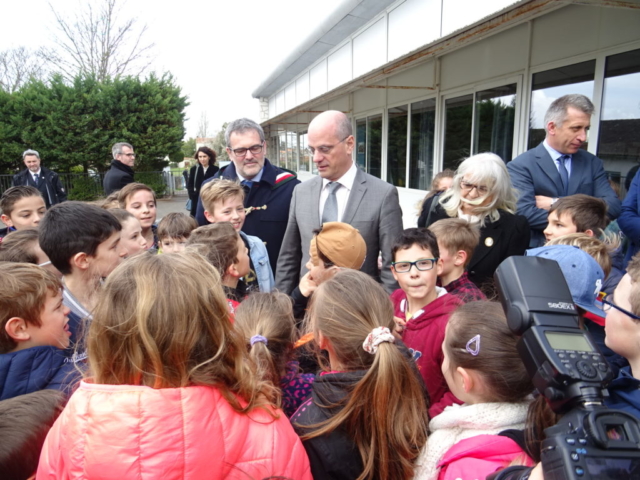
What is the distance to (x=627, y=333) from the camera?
1.05 meters

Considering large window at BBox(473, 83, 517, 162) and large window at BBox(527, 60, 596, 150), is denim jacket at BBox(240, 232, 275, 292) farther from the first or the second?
large window at BBox(473, 83, 517, 162)

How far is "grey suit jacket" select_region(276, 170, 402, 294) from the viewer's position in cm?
246

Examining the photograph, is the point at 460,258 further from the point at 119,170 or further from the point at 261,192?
the point at 119,170

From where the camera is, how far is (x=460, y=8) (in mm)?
4281

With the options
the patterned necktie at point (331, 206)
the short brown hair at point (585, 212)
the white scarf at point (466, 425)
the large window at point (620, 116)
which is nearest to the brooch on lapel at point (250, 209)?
the patterned necktie at point (331, 206)

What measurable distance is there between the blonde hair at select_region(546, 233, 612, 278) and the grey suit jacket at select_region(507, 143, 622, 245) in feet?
2.40

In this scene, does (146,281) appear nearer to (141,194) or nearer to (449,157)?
(141,194)

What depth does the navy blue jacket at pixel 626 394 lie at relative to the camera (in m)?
1.04

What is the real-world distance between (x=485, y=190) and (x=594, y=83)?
2622 millimetres

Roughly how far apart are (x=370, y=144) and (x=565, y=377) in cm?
979

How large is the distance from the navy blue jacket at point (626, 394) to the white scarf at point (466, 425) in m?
0.21

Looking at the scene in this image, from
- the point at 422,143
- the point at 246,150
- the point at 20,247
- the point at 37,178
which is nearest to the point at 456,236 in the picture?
the point at 246,150

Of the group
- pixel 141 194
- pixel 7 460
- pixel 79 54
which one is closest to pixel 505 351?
pixel 7 460

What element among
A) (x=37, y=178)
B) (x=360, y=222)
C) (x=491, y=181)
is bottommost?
(x=360, y=222)
